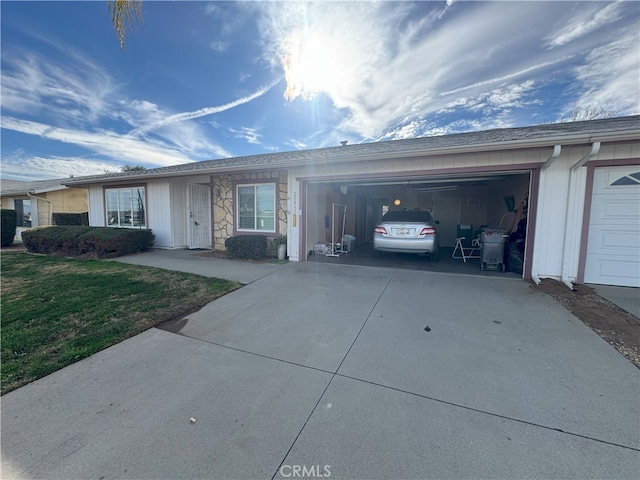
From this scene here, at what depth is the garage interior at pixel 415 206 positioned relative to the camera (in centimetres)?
762

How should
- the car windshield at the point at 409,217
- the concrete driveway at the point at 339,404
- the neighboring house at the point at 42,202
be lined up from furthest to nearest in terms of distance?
the neighboring house at the point at 42,202, the car windshield at the point at 409,217, the concrete driveway at the point at 339,404

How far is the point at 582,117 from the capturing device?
Answer: 13148mm

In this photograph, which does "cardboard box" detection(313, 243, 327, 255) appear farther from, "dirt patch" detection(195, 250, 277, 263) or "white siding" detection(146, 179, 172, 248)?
"white siding" detection(146, 179, 172, 248)

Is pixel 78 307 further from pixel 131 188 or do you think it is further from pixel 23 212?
pixel 23 212

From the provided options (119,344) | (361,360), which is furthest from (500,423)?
(119,344)

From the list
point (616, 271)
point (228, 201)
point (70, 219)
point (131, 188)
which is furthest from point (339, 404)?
point (70, 219)

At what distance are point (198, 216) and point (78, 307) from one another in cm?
686

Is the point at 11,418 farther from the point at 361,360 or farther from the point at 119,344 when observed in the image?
the point at 361,360

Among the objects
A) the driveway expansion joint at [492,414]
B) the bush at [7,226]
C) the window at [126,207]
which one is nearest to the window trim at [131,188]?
the window at [126,207]

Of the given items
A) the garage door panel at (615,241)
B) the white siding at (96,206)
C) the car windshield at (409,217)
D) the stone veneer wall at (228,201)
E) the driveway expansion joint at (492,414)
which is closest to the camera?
the driveway expansion joint at (492,414)

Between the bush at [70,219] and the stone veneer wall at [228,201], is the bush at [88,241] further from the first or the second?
the bush at [70,219]

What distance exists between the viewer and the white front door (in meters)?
10.4

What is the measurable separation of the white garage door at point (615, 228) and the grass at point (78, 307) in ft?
24.7

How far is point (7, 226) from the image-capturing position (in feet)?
38.0
